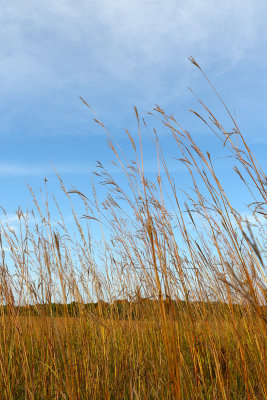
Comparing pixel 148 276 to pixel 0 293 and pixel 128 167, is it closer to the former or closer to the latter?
pixel 128 167

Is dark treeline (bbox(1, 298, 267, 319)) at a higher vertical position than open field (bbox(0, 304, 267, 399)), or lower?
higher

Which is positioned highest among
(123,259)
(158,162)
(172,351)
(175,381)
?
(158,162)

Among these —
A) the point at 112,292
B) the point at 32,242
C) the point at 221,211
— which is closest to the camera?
the point at 221,211

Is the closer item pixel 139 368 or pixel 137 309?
pixel 139 368

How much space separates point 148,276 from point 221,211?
0.56 meters

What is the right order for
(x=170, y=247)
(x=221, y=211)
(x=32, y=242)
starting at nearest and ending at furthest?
(x=221, y=211)
(x=170, y=247)
(x=32, y=242)

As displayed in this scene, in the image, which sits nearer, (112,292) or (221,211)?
(221,211)

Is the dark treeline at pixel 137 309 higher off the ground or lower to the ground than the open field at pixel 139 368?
higher

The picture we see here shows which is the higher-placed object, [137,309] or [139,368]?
[137,309]

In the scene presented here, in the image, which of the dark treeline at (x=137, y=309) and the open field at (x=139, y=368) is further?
the dark treeline at (x=137, y=309)

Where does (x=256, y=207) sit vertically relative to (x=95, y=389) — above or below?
above

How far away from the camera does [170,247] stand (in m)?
1.66

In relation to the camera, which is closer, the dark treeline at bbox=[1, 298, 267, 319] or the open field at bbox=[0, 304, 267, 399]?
the open field at bbox=[0, 304, 267, 399]

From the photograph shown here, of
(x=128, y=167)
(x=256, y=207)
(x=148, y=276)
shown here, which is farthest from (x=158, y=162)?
(x=148, y=276)
